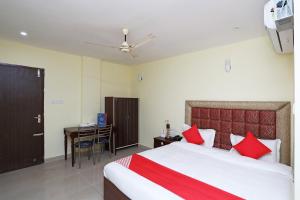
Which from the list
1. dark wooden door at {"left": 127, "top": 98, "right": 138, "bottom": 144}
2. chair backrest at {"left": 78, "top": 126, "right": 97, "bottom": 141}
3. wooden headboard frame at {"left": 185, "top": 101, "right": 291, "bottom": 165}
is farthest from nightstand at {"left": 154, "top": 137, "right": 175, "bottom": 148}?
wooden headboard frame at {"left": 185, "top": 101, "right": 291, "bottom": 165}

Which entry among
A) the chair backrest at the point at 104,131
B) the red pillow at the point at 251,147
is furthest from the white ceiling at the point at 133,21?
the chair backrest at the point at 104,131

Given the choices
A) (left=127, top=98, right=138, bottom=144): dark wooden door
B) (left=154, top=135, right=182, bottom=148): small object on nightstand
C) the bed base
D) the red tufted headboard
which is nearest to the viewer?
the bed base

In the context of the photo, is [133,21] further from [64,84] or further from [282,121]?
[282,121]

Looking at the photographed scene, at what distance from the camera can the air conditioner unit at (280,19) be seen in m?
1.43

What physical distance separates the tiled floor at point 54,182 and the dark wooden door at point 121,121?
0.99 m

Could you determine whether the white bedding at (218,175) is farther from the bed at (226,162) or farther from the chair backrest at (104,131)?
the chair backrest at (104,131)

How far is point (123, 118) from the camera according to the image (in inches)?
Answer: 181

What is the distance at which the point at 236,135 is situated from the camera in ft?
9.53

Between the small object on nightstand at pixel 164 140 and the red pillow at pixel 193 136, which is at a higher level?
the red pillow at pixel 193 136

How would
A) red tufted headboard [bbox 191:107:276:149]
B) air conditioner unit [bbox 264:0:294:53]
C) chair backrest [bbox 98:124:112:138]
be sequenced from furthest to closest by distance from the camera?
1. chair backrest [bbox 98:124:112:138]
2. red tufted headboard [bbox 191:107:276:149]
3. air conditioner unit [bbox 264:0:294:53]

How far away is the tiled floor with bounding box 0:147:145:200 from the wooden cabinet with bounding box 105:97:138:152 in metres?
1.05

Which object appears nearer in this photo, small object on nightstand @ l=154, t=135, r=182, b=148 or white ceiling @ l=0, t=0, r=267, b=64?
white ceiling @ l=0, t=0, r=267, b=64

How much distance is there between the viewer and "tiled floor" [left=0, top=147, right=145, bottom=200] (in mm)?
2469

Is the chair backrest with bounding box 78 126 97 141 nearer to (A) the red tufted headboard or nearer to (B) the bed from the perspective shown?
(B) the bed
